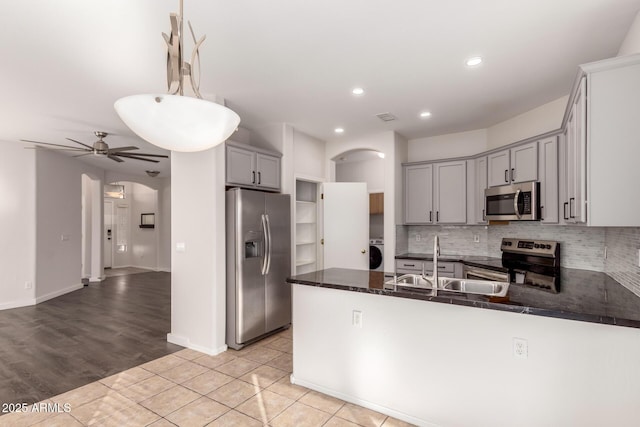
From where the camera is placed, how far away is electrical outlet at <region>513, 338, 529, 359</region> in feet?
6.17

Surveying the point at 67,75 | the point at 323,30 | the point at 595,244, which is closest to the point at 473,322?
the point at 323,30

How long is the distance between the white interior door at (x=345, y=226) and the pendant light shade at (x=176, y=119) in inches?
148

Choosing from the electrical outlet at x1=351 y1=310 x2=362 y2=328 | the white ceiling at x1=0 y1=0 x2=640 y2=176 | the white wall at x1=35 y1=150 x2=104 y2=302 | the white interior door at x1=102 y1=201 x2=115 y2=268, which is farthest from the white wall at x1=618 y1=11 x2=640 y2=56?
the white interior door at x1=102 y1=201 x2=115 y2=268

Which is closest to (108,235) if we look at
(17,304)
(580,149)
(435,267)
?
(17,304)

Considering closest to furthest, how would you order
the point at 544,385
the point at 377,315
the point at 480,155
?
the point at 544,385 → the point at 377,315 → the point at 480,155

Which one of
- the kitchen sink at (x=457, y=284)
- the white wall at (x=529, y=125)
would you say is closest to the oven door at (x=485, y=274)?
the kitchen sink at (x=457, y=284)

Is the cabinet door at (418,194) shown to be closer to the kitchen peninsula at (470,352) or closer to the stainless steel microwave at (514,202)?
the stainless steel microwave at (514,202)

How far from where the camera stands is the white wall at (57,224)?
565cm

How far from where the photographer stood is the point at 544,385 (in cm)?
183

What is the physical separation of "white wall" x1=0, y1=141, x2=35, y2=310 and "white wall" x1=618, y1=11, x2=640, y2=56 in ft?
25.1

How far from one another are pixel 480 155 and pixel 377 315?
313 cm

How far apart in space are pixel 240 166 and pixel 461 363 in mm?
2899

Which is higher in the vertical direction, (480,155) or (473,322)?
(480,155)

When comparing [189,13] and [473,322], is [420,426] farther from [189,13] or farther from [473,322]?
[189,13]
